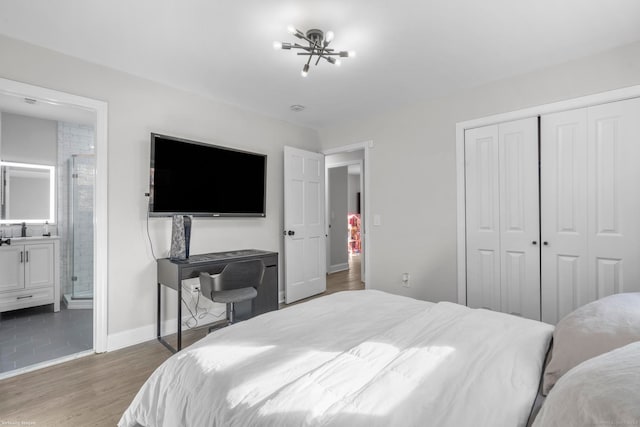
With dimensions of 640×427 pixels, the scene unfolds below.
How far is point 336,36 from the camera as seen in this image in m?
2.26

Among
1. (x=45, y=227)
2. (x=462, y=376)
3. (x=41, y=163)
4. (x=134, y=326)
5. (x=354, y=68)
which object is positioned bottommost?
(x=134, y=326)

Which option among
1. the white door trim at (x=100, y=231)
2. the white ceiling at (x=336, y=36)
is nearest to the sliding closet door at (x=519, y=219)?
the white ceiling at (x=336, y=36)

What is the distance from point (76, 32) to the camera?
2217mm

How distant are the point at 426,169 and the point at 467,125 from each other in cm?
60

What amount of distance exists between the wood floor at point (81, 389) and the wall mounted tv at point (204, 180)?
124 centimetres

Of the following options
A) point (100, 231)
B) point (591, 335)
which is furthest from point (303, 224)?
point (591, 335)

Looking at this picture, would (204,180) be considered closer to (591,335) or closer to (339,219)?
(591,335)

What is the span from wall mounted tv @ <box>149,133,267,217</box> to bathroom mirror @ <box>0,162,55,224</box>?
2.31 metres

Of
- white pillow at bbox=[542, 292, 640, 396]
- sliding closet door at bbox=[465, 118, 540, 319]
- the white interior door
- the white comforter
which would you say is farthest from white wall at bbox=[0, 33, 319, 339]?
white pillow at bbox=[542, 292, 640, 396]

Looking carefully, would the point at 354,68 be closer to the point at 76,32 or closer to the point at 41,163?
the point at 76,32

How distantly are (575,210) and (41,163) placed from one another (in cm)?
589

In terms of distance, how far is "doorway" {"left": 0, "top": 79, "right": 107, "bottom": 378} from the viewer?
250cm

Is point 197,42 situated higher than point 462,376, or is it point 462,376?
point 197,42

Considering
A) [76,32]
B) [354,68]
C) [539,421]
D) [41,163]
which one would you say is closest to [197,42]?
[76,32]
